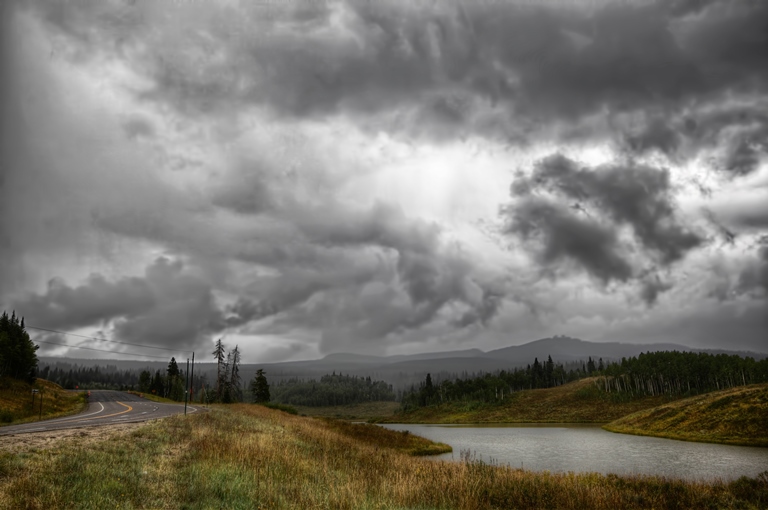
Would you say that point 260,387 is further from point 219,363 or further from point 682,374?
point 682,374

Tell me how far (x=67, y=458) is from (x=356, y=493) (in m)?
11.1

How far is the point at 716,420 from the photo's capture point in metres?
70.4

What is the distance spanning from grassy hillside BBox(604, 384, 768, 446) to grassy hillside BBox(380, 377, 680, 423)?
161ft

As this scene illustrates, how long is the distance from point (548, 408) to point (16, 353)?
15185cm

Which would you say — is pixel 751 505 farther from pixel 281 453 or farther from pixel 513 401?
pixel 513 401

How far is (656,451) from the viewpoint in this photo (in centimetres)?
5150

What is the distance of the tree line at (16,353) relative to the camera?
83.1 meters

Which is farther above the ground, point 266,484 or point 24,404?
point 266,484

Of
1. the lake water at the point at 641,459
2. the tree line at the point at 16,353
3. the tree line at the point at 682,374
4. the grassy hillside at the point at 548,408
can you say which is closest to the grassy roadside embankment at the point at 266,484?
the lake water at the point at 641,459

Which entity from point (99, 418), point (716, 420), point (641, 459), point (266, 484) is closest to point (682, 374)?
point (716, 420)

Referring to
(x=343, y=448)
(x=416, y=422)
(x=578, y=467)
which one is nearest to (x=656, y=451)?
(x=578, y=467)

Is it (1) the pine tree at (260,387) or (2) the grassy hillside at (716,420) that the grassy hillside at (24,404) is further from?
(2) the grassy hillside at (716,420)

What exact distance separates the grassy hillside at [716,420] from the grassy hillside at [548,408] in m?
49.2

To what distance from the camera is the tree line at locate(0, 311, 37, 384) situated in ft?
273
